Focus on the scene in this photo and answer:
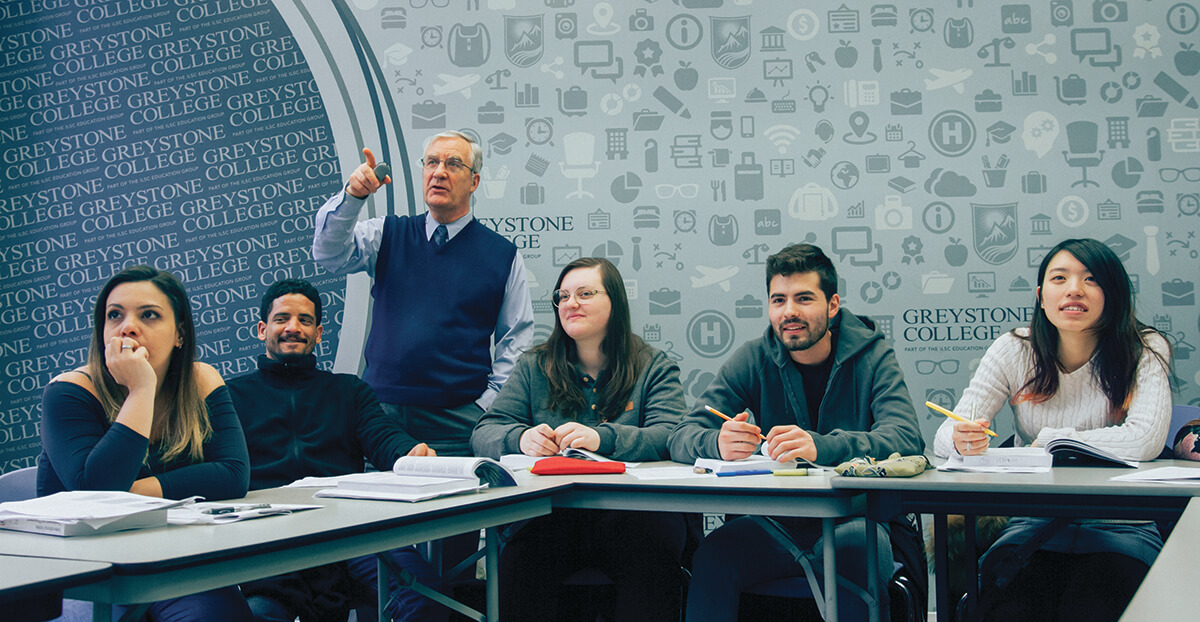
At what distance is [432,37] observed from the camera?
3746 millimetres

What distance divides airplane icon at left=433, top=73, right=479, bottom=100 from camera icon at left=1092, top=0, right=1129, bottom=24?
2.48 meters

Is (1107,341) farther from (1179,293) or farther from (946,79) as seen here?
(946,79)

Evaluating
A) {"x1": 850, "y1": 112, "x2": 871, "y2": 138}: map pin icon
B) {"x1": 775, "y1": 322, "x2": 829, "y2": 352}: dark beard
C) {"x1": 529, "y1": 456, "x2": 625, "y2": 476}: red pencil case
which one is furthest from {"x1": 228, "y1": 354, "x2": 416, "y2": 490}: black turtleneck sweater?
{"x1": 850, "y1": 112, "x2": 871, "y2": 138}: map pin icon

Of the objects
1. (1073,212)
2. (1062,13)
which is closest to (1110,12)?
(1062,13)

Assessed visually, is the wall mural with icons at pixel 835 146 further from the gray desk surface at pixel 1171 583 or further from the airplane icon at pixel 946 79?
the gray desk surface at pixel 1171 583

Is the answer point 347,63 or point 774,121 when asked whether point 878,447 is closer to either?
point 774,121

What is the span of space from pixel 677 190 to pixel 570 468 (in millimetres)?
1747

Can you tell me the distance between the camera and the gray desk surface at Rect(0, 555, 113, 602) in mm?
1004

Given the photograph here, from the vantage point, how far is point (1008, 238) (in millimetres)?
3535

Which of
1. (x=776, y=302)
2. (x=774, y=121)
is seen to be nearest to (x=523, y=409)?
(x=776, y=302)

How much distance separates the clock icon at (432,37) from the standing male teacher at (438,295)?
700 millimetres

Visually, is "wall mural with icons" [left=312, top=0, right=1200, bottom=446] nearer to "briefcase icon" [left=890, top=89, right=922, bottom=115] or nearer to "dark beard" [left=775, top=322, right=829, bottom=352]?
"briefcase icon" [left=890, top=89, right=922, bottom=115]

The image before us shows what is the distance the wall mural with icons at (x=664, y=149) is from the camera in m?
3.53

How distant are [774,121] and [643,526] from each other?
6.45 ft
